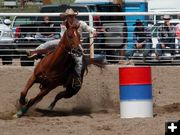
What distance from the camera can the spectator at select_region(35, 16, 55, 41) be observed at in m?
16.7

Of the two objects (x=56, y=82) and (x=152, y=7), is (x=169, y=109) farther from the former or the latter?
→ (x=152, y=7)

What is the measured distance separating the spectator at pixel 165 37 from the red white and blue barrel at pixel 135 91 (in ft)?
20.2

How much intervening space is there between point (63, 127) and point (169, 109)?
9.21ft

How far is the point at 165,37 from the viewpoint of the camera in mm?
16578

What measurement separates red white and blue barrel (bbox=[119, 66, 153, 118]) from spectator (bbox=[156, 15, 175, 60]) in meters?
6.17

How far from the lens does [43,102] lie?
12578 millimetres

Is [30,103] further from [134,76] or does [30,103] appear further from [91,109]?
[134,76]

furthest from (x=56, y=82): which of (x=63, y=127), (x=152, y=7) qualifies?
(x=152, y=7)

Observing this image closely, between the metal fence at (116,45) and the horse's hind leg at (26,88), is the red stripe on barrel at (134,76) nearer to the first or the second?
the horse's hind leg at (26,88)

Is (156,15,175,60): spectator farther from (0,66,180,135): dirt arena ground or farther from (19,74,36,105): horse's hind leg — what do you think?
(19,74,36,105): horse's hind leg

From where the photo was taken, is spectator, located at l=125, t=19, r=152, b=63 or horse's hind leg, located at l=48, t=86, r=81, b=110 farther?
spectator, located at l=125, t=19, r=152, b=63

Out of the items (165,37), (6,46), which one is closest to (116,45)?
(165,37)

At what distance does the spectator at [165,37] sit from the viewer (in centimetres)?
1647

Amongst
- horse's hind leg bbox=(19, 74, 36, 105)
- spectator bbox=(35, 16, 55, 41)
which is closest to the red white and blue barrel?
horse's hind leg bbox=(19, 74, 36, 105)
